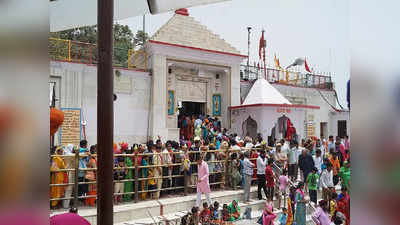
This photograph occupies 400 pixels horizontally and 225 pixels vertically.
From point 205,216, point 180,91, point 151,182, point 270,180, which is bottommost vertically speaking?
point 205,216

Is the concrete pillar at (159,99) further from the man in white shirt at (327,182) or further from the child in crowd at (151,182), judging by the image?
the man in white shirt at (327,182)

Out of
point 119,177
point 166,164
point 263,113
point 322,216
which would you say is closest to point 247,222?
point 322,216

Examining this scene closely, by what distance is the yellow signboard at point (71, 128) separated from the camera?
10.3 m

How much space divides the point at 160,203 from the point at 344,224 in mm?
3740

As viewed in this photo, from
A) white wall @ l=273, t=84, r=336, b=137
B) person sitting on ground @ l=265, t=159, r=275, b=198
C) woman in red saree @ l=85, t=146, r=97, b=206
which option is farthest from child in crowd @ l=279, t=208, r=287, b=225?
white wall @ l=273, t=84, r=336, b=137

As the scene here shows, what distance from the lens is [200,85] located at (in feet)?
47.3

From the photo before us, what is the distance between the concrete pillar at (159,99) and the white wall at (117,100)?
11.0 inches

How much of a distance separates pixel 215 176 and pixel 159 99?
17.0 feet

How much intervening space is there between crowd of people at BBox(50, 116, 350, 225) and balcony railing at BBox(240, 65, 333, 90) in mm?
7239

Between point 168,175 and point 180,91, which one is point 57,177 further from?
point 180,91

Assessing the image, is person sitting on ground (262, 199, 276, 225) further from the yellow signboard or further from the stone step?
the yellow signboard

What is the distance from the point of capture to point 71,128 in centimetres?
1048
